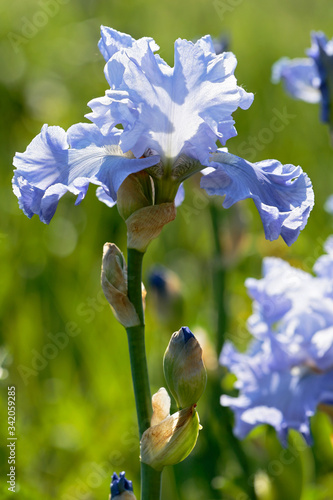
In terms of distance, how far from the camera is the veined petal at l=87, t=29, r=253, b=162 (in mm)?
509

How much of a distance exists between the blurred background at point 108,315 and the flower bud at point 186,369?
214 millimetres

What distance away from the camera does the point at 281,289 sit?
0.82 meters

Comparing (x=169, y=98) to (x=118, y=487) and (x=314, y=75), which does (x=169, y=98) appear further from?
(x=314, y=75)

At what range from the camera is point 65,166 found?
1.70 feet

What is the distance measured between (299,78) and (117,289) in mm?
612

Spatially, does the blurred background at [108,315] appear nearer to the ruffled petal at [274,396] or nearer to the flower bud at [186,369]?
the ruffled petal at [274,396]

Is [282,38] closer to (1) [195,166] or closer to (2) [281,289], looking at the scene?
(2) [281,289]

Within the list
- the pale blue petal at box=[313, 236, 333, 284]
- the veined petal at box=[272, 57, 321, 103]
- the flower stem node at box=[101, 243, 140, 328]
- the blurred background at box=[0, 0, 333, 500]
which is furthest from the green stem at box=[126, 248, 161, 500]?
the veined petal at box=[272, 57, 321, 103]

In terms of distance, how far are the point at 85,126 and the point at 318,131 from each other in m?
A: 1.87

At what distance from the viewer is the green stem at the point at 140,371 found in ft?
1.70

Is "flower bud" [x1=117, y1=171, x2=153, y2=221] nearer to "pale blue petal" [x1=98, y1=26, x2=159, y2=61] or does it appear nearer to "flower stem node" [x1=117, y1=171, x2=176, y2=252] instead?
"flower stem node" [x1=117, y1=171, x2=176, y2=252]

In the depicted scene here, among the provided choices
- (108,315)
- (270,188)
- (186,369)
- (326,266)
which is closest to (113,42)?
(270,188)

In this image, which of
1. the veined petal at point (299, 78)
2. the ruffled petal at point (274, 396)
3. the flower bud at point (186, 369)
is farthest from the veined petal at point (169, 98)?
the veined petal at point (299, 78)

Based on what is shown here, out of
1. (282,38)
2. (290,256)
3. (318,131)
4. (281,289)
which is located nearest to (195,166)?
(281,289)
